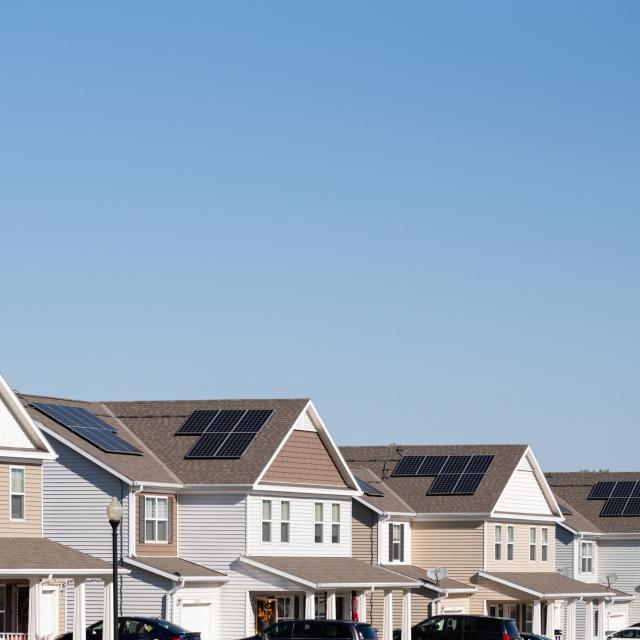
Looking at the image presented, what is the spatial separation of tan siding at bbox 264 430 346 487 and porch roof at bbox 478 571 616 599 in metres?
10.3

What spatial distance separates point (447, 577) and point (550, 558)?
841cm

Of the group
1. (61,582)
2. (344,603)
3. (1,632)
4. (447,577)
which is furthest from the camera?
(447,577)

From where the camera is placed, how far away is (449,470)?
68312 mm

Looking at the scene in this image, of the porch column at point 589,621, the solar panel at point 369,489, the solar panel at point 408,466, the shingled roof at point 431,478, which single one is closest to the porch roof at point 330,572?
the solar panel at point 369,489

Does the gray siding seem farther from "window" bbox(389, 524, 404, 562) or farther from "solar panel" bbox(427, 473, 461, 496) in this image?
"window" bbox(389, 524, 404, 562)

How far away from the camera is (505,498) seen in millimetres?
66125

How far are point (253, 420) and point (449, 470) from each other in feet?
50.1

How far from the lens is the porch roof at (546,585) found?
209 ft

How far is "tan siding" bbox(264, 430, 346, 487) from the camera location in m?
54.1

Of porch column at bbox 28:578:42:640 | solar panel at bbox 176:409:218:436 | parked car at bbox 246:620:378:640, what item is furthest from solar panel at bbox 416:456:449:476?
porch column at bbox 28:578:42:640

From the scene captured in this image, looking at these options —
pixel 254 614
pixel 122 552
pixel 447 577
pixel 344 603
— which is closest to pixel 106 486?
pixel 122 552

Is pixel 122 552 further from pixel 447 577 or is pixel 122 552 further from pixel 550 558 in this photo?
pixel 550 558

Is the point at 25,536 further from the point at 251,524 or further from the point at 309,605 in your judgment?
the point at 309,605

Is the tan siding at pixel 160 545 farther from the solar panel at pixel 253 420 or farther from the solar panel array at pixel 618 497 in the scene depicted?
the solar panel array at pixel 618 497
